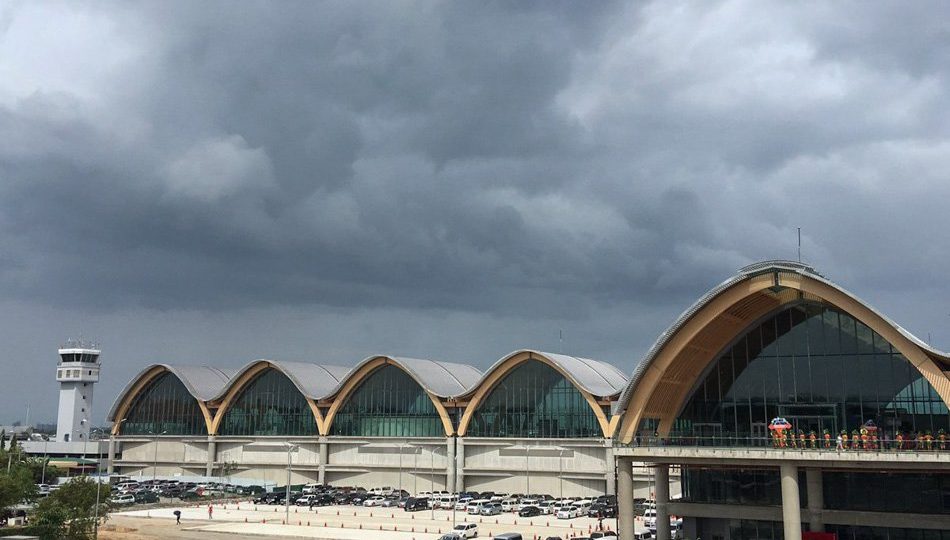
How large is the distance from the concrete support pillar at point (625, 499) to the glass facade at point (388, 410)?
49417 millimetres

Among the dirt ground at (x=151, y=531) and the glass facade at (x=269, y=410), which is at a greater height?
the glass facade at (x=269, y=410)

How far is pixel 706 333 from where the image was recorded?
166 feet

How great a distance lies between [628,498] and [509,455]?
1771 inches

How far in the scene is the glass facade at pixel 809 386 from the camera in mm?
47875

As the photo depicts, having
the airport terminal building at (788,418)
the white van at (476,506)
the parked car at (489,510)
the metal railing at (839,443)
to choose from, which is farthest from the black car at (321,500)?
the metal railing at (839,443)

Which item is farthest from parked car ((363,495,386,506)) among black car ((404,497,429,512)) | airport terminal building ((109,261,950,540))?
airport terminal building ((109,261,950,540))

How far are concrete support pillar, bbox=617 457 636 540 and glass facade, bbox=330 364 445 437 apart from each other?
162 feet

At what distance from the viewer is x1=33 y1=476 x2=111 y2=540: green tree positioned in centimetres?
5475

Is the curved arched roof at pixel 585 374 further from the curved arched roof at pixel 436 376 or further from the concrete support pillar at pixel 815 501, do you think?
the concrete support pillar at pixel 815 501

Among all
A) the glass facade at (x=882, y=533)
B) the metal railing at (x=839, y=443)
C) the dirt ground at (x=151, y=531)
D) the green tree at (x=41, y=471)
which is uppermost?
the metal railing at (x=839, y=443)

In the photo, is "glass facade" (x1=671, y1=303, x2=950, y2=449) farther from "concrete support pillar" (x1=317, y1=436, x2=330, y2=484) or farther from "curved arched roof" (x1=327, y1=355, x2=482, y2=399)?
"concrete support pillar" (x1=317, y1=436, x2=330, y2=484)

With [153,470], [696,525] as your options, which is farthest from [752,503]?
[153,470]

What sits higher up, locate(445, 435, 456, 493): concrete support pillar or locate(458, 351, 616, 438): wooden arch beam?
locate(458, 351, 616, 438): wooden arch beam

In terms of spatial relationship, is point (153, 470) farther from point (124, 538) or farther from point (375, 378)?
point (124, 538)
